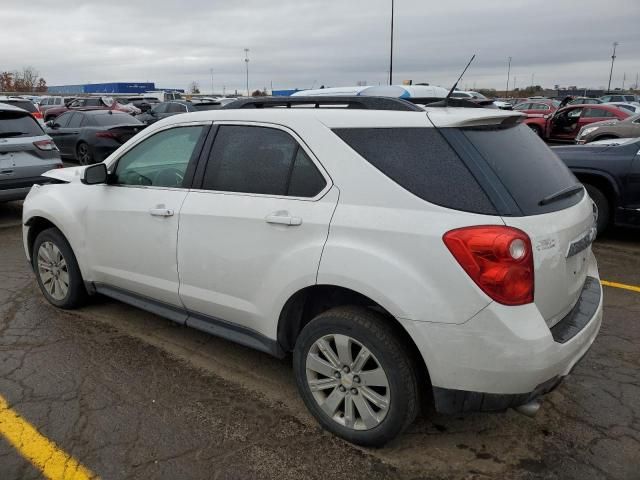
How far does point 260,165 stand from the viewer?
9.65 feet

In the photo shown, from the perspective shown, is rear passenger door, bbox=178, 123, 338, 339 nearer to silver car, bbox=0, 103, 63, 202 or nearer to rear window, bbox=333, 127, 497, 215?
rear window, bbox=333, 127, 497, 215

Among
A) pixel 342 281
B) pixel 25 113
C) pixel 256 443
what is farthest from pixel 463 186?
pixel 25 113

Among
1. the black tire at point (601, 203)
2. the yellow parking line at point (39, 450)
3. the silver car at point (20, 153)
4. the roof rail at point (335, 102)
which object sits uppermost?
the roof rail at point (335, 102)

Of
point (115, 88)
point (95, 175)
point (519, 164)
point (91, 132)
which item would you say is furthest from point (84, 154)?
point (115, 88)

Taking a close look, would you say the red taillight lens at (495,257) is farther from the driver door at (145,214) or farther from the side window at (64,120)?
the side window at (64,120)

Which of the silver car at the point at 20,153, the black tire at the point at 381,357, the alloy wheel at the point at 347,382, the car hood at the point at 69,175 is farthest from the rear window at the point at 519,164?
the silver car at the point at 20,153

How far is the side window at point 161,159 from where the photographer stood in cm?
336

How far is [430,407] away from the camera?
9.94ft

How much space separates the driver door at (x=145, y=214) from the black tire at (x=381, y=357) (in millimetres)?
1190

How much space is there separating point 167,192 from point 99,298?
1.77 meters

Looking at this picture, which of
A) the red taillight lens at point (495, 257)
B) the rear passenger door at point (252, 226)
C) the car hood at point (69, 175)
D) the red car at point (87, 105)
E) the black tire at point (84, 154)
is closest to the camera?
the red taillight lens at point (495, 257)

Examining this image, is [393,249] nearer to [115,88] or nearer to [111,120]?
[111,120]

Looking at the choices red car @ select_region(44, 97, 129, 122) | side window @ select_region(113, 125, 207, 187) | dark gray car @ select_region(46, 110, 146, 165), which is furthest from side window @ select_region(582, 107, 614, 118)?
red car @ select_region(44, 97, 129, 122)

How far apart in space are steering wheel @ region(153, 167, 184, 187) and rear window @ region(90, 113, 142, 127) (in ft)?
33.9
